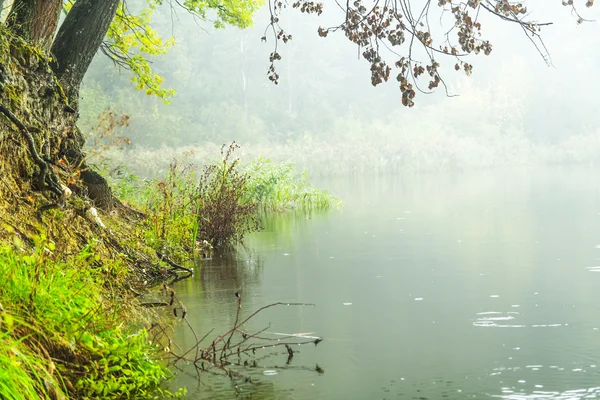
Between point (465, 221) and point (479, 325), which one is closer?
point (479, 325)

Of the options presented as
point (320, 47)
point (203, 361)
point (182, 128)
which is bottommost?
point (203, 361)

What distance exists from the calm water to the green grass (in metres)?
0.38

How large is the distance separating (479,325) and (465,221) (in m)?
8.33

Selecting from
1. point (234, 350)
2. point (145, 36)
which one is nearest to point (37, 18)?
point (234, 350)

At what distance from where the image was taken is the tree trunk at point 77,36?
387 inches

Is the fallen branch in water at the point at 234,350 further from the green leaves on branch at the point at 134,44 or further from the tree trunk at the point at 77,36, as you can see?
the green leaves on branch at the point at 134,44

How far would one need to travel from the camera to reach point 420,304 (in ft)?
24.0

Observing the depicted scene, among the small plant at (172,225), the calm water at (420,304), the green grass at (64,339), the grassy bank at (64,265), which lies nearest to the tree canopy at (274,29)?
the grassy bank at (64,265)

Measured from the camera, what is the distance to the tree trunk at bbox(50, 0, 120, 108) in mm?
9828

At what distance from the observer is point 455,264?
9.62m

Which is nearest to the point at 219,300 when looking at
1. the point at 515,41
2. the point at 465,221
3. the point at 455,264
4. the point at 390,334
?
the point at 390,334

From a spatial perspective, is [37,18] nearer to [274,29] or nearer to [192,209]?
[274,29]

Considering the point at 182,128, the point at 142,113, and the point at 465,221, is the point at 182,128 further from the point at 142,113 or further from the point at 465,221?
the point at 465,221

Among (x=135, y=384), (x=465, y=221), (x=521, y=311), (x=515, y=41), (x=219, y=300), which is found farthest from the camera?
(x=515, y=41)
